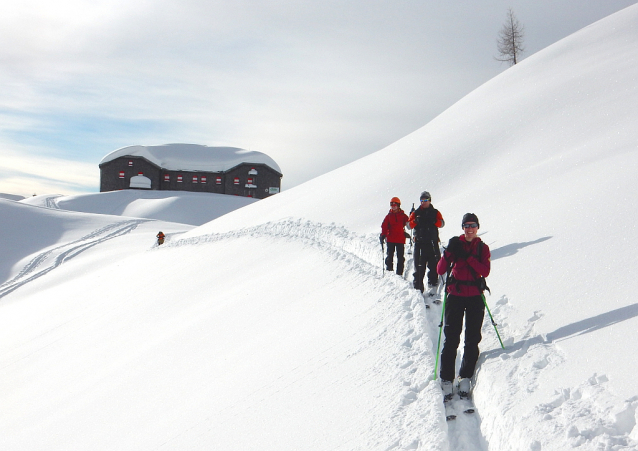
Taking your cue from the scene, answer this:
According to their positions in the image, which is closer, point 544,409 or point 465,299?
point 544,409

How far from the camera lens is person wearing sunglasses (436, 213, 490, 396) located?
535 centimetres

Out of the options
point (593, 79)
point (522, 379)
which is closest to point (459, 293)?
point (522, 379)

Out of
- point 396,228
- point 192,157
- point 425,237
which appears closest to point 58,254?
point 396,228

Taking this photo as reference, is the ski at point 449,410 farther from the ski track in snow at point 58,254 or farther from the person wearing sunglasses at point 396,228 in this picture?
the ski track in snow at point 58,254

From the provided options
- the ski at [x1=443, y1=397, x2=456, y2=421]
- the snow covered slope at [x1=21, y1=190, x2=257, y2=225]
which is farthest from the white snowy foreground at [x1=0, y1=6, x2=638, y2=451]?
the snow covered slope at [x1=21, y1=190, x2=257, y2=225]

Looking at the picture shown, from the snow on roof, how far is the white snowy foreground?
1837 inches

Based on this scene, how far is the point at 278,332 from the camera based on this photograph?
882 cm

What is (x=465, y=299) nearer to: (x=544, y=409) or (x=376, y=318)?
(x=544, y=409)

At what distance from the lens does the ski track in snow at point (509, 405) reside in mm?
3684

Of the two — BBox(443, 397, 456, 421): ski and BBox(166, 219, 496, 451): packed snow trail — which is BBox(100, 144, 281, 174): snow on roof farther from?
BBox(443, 397, 456, 421): ski

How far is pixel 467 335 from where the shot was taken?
544 cm

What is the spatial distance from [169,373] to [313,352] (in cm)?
331

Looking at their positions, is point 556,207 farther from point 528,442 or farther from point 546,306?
point 528,442

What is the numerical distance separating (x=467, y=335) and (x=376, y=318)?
250 cm
